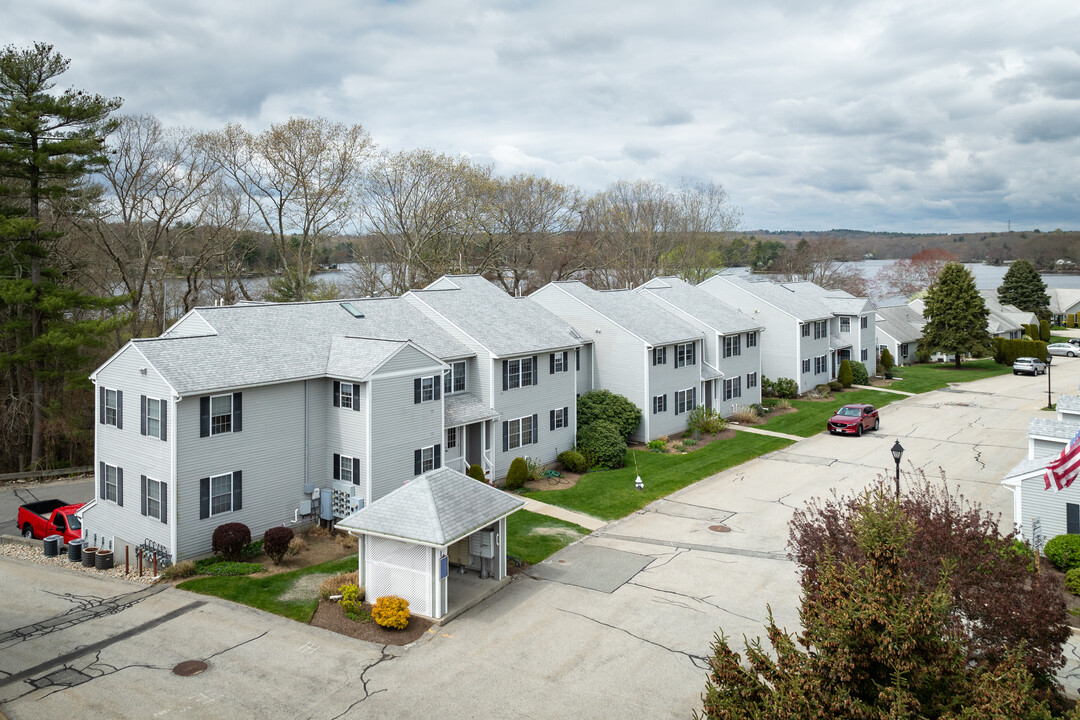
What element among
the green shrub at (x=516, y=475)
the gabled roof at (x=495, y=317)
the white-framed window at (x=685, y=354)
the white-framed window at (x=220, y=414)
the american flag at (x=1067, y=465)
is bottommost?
the green shrub at (x=516, y=475)

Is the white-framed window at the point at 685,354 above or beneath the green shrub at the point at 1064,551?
above

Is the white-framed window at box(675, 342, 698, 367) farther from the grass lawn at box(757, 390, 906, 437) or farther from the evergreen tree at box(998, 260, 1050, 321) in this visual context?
the evergreen tree at box(998, 260, 1050, 321)

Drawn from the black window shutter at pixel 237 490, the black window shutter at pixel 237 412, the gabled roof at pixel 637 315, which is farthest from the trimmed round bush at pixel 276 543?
the gabled roof at pixel 637 315

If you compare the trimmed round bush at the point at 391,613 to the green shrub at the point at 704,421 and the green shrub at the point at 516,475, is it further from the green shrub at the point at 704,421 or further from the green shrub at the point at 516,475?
the green shrub at the point at 704,421

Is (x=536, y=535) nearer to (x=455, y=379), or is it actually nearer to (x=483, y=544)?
(x=483, y=544)

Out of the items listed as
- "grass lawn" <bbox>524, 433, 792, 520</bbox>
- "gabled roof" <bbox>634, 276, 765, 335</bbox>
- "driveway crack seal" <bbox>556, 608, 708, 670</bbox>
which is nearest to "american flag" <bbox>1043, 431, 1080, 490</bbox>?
"driveway crack seal" <bbox>556, 608, 708, 670</bbox>

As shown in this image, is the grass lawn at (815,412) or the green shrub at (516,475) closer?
the green shrub at (516,475)

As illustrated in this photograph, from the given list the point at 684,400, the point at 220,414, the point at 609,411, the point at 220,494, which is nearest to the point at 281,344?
the point at 220,414

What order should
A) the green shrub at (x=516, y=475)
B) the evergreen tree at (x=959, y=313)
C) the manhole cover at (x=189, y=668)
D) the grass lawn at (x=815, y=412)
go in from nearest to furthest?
1. the manhole cover at (x=189, y=668)
2. the green shrub at (x=516, y=475)
3. the grass lawn at (x=815, y=412)
4. the evergreen tree at (x=959, y=313)
